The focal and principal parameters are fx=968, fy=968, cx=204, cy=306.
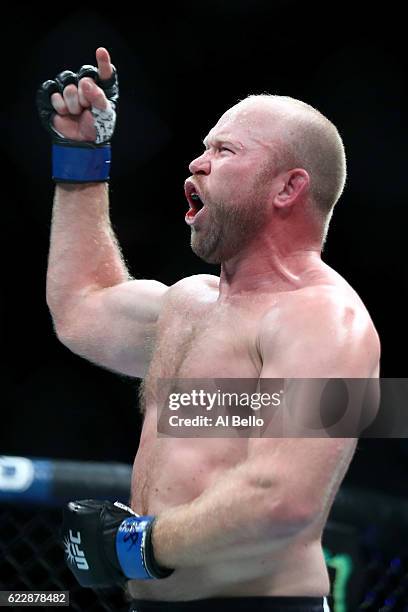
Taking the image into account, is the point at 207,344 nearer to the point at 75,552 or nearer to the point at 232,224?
the point at 232,224

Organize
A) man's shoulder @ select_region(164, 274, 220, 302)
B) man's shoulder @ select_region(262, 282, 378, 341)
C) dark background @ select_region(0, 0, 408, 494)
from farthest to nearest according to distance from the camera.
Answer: dark background @ select_region(0, 0, 408, 494) < man's shoulder @ select_region(164, 274, 220, 302) < man's shoulder @ select_region(262, 282, 378, 341)

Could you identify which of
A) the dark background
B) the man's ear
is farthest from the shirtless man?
the dark background

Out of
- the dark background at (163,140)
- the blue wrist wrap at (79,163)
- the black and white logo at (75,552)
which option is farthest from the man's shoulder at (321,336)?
the dark background at (163,140)

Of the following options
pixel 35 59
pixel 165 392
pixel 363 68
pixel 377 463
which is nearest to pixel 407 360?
pixel 377 463

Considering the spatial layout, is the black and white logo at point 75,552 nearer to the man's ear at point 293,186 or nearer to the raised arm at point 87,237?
the raised arm at point 87,237

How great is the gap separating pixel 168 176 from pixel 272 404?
2868 millimetres

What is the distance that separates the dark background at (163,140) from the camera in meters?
4.32

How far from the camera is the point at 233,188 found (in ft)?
6.21

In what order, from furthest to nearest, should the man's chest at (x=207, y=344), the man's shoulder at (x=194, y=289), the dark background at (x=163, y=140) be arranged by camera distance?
the dark background at (x=163, y=140) → the man's shoulder at (x=194, y=289) → the man's chest at (x=207, y=344)

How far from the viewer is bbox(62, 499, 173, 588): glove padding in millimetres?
1628

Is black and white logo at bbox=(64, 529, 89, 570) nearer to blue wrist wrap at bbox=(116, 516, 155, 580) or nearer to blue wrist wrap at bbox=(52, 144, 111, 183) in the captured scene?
blue wrist wrap at bbox=(116, 516, 155, 580)

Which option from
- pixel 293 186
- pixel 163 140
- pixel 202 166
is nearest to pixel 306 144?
pixel 293 186

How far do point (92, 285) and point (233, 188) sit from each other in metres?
0.53

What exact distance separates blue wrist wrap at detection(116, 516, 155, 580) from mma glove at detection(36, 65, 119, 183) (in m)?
0.91
